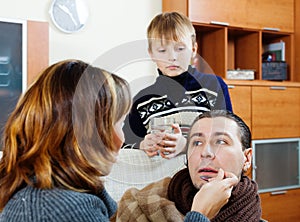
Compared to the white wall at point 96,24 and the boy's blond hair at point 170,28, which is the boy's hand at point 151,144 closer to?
the boy's blond hair at point 170,28

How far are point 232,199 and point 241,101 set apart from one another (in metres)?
1.61

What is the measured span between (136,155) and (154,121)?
0.26 m

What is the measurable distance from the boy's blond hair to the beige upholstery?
368 millimetres

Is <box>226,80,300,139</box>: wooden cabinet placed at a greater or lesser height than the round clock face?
lesser

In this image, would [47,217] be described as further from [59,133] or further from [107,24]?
[107,24]

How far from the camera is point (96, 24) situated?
2.57 meters

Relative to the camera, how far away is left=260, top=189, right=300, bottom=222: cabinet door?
276 cm

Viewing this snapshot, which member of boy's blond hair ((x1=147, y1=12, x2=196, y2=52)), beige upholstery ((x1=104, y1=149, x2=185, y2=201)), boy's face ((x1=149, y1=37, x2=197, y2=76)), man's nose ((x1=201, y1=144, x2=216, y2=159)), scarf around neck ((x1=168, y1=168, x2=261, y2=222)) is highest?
boy's blond hair ((x1=147, y1=12, x2=196, y2=52))

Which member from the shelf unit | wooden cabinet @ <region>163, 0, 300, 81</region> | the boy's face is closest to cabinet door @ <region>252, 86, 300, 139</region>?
the shelf unit

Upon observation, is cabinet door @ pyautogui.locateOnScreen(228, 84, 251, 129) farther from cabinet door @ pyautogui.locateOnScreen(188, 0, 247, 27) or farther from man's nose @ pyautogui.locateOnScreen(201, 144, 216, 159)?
man's nose @ pyautogui.locateOnScreen(201, 144, 216, 159)

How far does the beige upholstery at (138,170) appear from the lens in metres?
1.24

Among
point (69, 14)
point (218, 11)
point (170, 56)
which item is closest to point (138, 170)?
point (170, 56)

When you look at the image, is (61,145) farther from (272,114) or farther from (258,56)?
(258,56)

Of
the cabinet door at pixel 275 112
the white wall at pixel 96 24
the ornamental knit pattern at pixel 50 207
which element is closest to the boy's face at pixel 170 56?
the ornamental knit pattern at pixel 50 207
